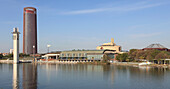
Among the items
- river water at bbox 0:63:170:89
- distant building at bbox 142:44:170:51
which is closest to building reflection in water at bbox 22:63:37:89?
river water at bbox 0:63:170:89

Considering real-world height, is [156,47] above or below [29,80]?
above

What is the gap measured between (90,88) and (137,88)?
1123cm

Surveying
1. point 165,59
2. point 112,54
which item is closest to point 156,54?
point 165,59

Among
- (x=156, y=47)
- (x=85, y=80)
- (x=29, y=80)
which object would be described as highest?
(x=156, y=47)

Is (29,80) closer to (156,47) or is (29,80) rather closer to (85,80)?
(85,80)

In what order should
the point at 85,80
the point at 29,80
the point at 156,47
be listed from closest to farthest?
the point at 29,80, the point at 85,80, the point at 156,47

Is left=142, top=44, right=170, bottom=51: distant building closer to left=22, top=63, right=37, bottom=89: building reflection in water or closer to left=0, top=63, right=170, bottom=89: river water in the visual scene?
left=0, top=63, right=170, bottom=89: river water

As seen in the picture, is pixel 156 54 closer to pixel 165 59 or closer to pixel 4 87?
pixel 165 59

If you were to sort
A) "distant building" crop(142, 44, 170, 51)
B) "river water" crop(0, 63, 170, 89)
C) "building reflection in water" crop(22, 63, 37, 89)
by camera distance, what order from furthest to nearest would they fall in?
"distant building" crop(142, 44, 170, 51), "river water" crop(0, 63, 170, 89), "building reflection in water" crop(22, 63, 37, 89)

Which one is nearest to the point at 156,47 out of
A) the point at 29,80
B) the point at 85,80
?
the point at 85,80

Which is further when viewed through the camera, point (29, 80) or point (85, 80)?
point (85, 80)

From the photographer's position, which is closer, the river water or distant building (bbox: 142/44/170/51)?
the river water

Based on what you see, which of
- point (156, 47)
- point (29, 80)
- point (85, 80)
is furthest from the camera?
point (156, 47)

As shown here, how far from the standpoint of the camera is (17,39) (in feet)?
554
